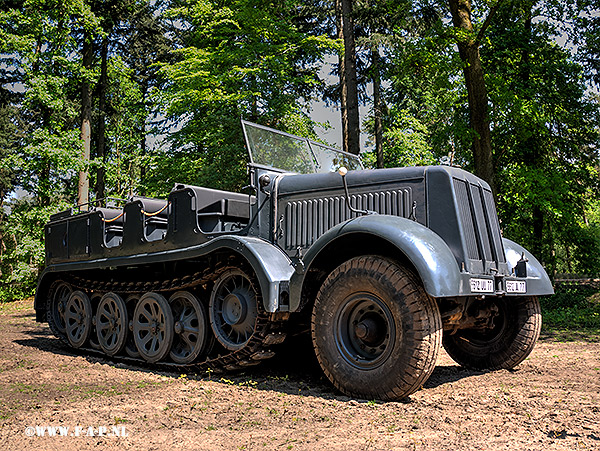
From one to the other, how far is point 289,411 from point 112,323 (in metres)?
4.32

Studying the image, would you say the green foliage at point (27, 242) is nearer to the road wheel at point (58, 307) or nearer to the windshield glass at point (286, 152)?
the road wheel at point (58, 307)

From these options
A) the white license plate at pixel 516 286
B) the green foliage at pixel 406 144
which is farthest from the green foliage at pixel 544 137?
the white license plate at pixel 516 286

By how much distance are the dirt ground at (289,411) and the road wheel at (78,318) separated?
1611mm

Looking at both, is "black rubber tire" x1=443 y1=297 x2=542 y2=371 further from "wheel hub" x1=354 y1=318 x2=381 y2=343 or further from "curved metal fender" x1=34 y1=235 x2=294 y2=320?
"curved metal fender" x1=34 y1=235 x2=294 y2=320

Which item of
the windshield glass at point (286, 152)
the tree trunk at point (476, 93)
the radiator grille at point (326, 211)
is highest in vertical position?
the tree trunk at point (476, 93)

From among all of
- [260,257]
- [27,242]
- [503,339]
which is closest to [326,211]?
[260,257]

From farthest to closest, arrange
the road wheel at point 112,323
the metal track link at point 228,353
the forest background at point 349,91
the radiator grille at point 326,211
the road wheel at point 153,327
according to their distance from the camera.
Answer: the forest background at point 349,91
the road wheel at point 112,323
the road wheel at point 153,327
the metal track link at point 228,353
the radiator grille at point 326,211

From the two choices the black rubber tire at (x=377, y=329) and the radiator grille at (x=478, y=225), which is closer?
the black rubber tire at (x=377, y=329)

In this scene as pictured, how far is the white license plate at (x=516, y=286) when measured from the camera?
5566 mm

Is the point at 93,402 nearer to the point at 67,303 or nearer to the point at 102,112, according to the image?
the point at 67,303

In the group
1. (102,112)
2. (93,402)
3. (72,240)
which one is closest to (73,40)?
(102,112)

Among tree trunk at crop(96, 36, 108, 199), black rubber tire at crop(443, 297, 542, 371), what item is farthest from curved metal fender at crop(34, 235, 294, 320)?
tree trunk at crop(96, 36, 108, 199)

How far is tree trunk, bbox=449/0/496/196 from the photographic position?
41.3ft

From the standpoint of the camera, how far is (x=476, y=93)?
12.8 m
